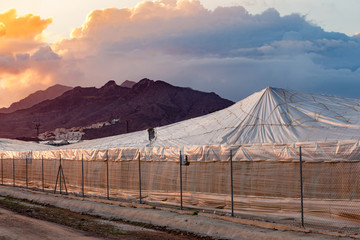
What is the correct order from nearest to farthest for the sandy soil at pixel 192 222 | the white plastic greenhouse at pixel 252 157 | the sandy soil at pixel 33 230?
the sandy soil at pixel 192 222, the sandy soil at pixel 33 230, the white plastic greenhouse at pixel 252 157

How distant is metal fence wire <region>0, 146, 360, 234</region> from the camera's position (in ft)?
56.6

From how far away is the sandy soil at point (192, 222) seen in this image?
49.8 feet

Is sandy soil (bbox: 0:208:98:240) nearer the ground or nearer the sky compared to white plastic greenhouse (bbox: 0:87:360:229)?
nearer the ground

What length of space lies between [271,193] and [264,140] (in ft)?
38.6

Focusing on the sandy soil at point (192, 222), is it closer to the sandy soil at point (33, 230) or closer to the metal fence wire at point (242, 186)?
the metal fence wire at point (242, 186)

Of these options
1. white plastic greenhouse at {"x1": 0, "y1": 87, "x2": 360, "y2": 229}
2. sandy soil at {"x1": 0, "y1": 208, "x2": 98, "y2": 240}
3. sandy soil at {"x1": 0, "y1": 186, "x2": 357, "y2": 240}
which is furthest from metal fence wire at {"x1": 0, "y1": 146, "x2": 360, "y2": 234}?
sandy soil at {"x1": 0, "y1": 208, "x2": 98, "y2": 240}

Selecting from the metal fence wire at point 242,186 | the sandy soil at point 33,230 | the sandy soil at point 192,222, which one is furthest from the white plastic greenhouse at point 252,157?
the sandy soil at point 33,230

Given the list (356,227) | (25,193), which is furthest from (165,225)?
(25,193)

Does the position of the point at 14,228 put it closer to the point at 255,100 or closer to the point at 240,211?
the point at 240,211

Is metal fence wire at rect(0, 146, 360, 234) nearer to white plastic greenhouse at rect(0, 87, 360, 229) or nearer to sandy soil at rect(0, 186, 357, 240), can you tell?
white plastic greenhouse at rect(0, 87, 360, 229)

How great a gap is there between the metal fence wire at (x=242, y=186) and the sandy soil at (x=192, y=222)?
1.09m

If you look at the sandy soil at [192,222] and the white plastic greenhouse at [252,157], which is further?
the white plastic greenhouse at [252,157]

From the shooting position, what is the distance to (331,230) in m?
15.9

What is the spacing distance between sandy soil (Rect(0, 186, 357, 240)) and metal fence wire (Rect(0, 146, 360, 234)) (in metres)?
1.09
